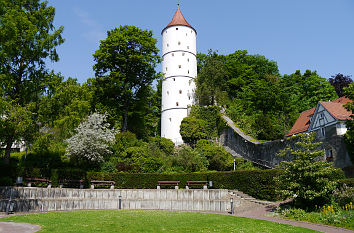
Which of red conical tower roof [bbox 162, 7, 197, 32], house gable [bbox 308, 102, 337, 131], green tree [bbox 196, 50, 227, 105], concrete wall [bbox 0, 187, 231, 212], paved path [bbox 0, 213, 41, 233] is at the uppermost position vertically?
red conical tower roof [bbox 162, 7, 197, 32]

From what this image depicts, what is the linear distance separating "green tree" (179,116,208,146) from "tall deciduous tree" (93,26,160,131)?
7772 mm

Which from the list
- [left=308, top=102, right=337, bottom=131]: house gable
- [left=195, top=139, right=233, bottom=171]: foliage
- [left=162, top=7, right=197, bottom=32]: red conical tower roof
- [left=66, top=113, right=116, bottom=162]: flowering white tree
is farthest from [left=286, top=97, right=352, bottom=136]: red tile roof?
[left=162, top=7, right=197, bottom=32]: red conical tower roof

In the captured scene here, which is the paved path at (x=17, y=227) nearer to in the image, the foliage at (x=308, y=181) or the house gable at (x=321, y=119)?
the foliage at (x=308, y=181)

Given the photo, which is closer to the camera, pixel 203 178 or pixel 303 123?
pixel 203 178

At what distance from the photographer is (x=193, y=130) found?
43.3m

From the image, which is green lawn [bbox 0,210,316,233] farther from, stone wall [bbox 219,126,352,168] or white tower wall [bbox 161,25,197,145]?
white tower wall [bbox 161,25,197,145]

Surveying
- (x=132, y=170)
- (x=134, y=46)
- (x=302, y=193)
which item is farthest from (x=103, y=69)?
(x=302, y=193)

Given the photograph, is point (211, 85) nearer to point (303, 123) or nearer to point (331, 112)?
point (303, 123)

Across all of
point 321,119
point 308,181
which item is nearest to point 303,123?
point 321,119

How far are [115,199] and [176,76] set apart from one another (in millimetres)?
29728

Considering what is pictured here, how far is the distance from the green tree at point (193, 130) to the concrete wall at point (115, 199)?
1948cm

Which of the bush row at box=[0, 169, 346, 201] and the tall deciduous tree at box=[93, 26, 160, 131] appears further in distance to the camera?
the tall deciduous tree at box=[93, 26, 160, 131]

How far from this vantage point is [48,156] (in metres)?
33.0

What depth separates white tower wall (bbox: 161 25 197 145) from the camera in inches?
1869
